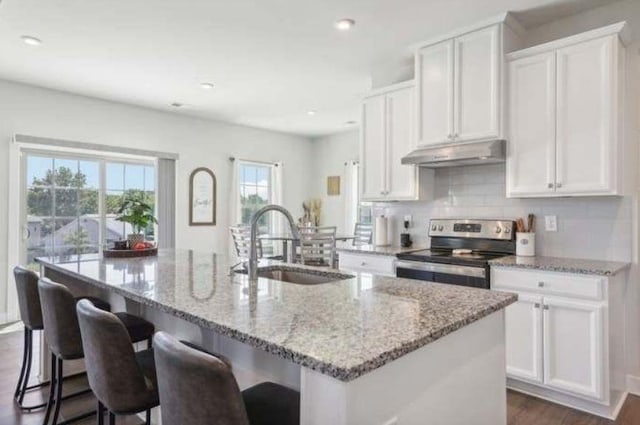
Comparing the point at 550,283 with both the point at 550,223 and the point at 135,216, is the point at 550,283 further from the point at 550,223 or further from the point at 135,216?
the point at 135,216

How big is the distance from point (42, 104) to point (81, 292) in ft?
9.23

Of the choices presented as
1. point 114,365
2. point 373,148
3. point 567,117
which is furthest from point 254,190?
point 114,365

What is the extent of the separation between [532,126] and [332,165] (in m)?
4.60

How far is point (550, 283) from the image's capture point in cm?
254

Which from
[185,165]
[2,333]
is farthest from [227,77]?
[2,333]

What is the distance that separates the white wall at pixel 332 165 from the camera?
276 inches

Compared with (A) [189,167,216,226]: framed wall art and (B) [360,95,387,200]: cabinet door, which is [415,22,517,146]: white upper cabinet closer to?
(B) [360,95,387,200]: cabinet door

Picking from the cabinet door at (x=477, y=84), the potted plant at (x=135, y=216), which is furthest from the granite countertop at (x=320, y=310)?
the cabinet door at (x=477, y=84)

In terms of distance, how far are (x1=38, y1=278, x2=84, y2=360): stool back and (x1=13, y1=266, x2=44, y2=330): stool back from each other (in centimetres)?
44

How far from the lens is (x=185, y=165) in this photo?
583 cm

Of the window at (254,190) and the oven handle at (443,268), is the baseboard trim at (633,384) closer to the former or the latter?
the oven handle at (443,268)

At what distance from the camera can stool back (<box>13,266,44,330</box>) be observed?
2322 millimetres

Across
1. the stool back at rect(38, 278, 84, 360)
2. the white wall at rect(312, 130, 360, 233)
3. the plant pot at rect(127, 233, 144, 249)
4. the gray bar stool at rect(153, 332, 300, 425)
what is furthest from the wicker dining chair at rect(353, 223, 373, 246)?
the gray bar stool at rect(153, 332, 300, 425)

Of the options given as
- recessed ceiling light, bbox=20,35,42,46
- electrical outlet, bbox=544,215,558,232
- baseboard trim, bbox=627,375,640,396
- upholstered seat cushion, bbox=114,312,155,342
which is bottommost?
baseboard trim, bbox=627,375,640,396
